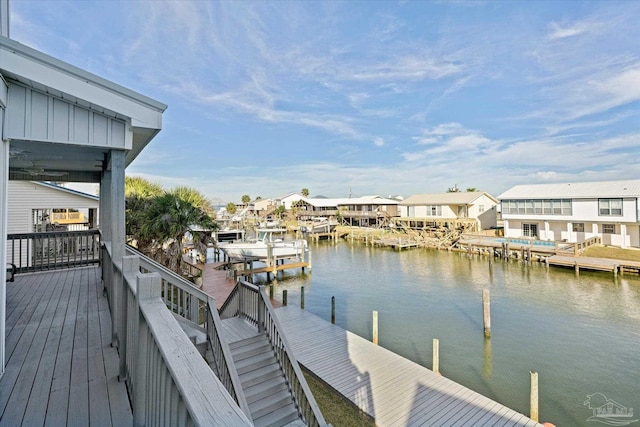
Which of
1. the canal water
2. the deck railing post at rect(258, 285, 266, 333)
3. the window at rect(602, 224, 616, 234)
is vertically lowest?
the canal water

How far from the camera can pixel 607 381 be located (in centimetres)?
853

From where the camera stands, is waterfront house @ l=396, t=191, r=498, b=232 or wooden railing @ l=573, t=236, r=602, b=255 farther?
waterfront house @ l=396, t=191, r=498, b=232

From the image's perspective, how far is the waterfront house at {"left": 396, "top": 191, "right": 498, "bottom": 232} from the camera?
3771cm

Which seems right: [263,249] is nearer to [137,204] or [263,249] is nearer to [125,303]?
[137,204]

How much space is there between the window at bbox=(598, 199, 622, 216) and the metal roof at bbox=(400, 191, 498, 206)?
13.5m

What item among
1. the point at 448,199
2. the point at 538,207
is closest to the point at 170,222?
the point at 538,207

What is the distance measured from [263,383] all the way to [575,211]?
33288mm

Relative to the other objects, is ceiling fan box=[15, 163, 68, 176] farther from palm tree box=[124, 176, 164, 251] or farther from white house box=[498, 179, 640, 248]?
white house box=[498, 179, 640, 248]

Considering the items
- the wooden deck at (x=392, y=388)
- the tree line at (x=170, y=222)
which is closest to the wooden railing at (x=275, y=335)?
the wooden deck at (x=392, y=388)

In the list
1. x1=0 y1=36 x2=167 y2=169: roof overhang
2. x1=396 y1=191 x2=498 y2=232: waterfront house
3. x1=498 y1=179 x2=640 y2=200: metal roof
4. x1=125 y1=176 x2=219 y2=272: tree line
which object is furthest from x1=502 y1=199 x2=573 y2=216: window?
x1=0 y1=36 x2=167 y2=169: roof overhang

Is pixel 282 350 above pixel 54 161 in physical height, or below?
below

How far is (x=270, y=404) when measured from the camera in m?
5.59

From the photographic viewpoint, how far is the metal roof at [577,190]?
25.5 m

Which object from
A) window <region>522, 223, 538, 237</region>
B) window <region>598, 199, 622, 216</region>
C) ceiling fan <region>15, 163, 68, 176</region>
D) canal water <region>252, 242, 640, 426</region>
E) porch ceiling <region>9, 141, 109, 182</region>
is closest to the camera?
porch ceiling <region>9, 141, 109, 182</region>
